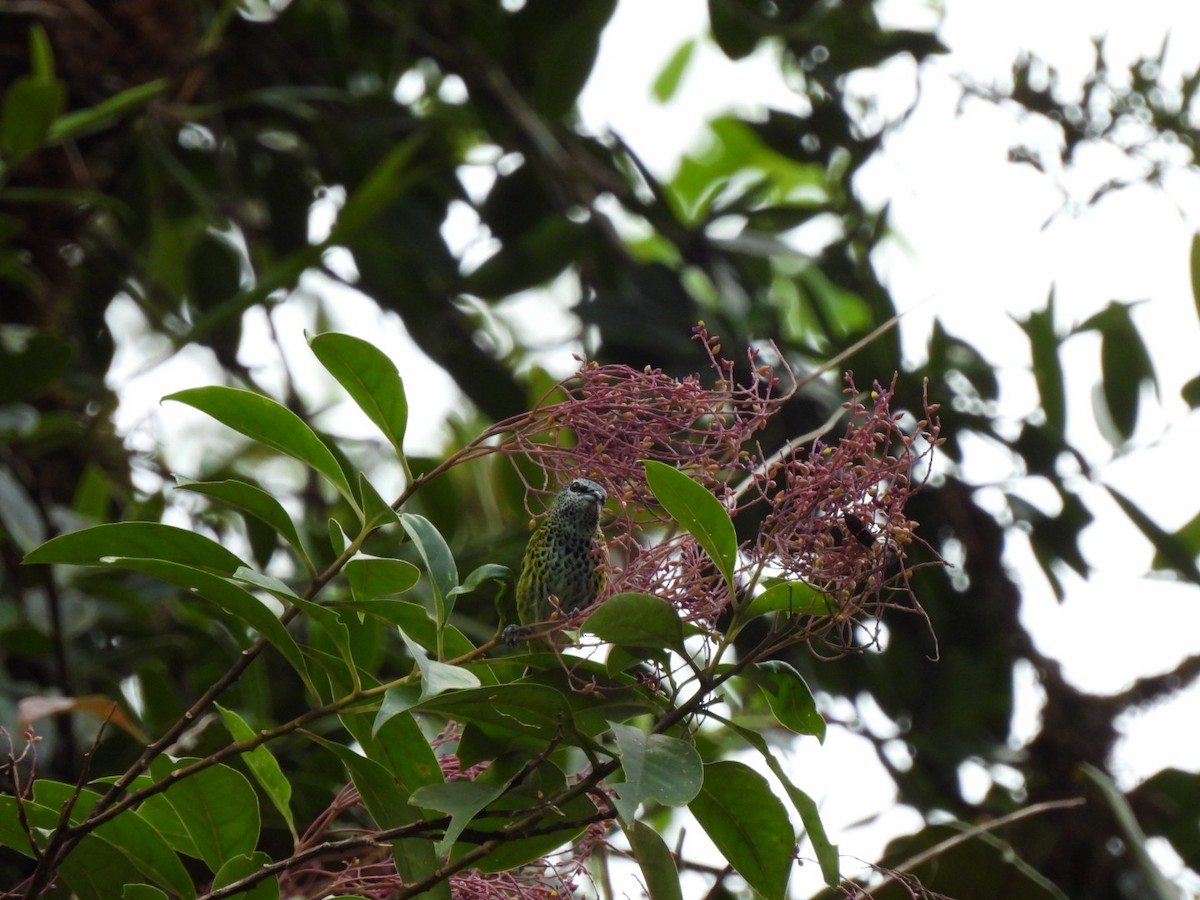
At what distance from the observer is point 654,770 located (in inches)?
35.2

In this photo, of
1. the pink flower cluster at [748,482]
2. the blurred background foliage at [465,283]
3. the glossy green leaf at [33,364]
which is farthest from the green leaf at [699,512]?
the glossy green leaf at [33,364]

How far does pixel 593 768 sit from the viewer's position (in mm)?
965

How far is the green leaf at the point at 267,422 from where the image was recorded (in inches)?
41.6

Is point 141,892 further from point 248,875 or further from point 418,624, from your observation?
point 418,624

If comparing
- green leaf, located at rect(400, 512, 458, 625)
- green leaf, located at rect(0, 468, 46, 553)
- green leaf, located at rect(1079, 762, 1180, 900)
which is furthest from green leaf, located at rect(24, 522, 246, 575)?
green leaf, located at rect(1079, 762, 1180, 900)

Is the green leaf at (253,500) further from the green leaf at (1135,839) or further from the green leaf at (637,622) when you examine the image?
the green leaf at (1135,839)

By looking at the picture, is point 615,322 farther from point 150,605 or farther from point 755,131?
point 150,605

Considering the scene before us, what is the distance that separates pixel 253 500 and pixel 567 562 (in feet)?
1.22

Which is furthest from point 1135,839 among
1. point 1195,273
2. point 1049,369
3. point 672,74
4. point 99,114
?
point 672,74

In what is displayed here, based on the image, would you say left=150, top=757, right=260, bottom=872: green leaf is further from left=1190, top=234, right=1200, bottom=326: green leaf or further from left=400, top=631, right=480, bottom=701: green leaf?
left=1190, top=234, right=1200, bottom=326: green leaf

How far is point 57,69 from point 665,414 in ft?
7.48

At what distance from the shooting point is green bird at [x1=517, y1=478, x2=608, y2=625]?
131cm

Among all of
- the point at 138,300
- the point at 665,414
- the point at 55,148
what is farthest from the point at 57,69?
the point at 665,414

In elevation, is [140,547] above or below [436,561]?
above
